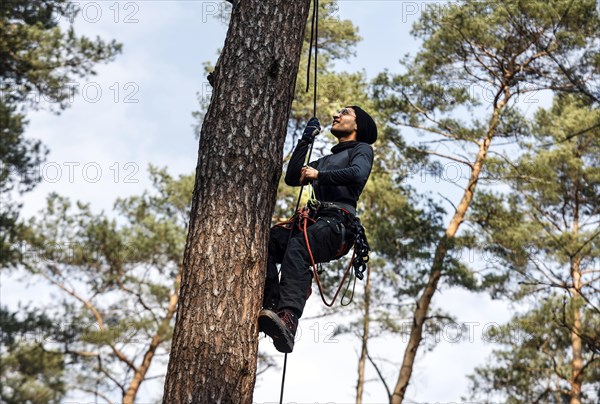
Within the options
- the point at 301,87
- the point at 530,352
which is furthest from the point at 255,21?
the point at 530,352

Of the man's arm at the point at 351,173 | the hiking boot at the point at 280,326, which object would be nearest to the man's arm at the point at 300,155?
the man's arm at the point at 351,173

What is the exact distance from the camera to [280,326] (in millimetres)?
3572

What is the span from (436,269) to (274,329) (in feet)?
30.6

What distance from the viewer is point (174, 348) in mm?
3311

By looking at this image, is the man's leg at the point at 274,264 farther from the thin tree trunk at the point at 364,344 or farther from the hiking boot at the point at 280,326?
the thin tree trunk at the point at 364,344

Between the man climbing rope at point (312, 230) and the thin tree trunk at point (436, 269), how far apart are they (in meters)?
8.19

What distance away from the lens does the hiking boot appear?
11.5 feet

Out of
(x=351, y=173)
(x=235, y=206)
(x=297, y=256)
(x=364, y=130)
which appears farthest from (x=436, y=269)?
(x=235, y=206)

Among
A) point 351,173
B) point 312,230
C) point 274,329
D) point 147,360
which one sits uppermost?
point 147,360

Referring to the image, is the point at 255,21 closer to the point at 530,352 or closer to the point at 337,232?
the point at 337,232

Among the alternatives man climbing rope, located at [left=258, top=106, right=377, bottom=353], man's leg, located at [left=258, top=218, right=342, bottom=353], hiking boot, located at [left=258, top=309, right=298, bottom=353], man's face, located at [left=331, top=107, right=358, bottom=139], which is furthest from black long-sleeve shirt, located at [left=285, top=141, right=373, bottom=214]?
hiking boot, located at [left=258, top=309, right=298, bottom=353]

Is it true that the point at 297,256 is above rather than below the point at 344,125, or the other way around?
below

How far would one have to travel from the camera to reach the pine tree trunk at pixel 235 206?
3250mm

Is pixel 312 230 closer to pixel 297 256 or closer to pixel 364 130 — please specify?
pixel 297 256
